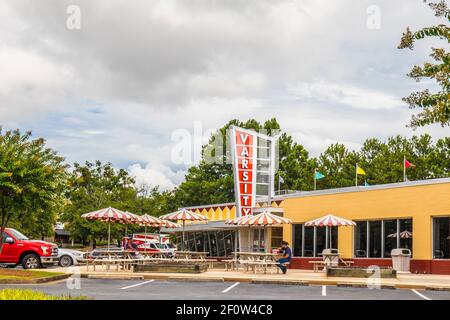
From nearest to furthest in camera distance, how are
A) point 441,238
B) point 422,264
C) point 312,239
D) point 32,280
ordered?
point 32,280
point 441,238
point 422,264
point 312,239

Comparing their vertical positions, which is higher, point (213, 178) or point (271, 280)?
point (213, 178)

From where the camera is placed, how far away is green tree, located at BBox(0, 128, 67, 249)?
2595cm

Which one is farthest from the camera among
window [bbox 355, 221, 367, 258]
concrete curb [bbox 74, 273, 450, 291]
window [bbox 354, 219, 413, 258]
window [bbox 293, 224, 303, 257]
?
window [bbox 293, 224, 303, 257]

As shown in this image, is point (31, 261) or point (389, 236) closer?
point (31, 261)

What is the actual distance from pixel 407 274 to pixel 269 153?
644 inches

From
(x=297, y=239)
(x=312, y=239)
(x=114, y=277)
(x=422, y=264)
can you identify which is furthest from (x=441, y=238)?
(x=114, y=277)

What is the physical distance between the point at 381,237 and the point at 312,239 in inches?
202

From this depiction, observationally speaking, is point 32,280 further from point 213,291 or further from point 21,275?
point 213,291

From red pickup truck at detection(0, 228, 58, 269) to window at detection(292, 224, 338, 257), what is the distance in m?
13.6

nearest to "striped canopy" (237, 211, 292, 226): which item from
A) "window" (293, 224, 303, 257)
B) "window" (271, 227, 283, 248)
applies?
"window" (293, 224, 303, 257)

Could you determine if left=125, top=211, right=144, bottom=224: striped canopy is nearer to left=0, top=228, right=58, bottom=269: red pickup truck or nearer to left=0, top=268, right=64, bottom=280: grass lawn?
left=0, top=228, right=58, bottom=269: red pickup truck

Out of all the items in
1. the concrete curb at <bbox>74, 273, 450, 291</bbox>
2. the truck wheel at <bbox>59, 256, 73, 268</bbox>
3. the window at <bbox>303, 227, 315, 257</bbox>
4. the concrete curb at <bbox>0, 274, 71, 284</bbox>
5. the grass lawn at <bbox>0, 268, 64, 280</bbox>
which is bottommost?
the truck wheel at <bbox>59, 256, 73, 268</bbox>

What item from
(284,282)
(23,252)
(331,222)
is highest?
(331,222)

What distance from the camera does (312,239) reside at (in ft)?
122
